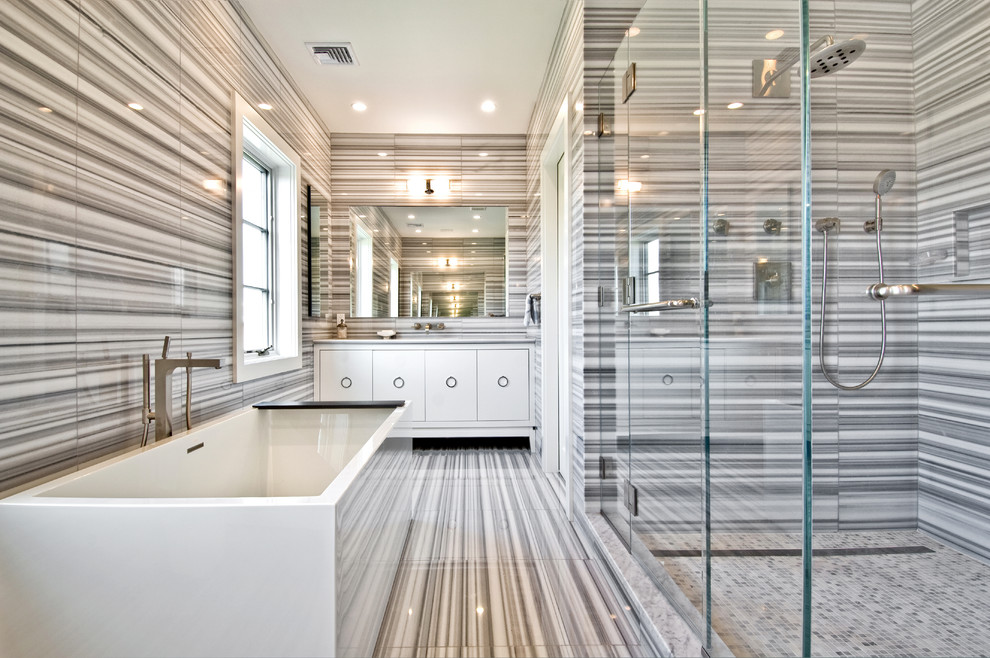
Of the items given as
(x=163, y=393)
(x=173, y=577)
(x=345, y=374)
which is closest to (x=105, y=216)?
(x=163, y=393)

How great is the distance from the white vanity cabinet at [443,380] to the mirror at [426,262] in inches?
22.1

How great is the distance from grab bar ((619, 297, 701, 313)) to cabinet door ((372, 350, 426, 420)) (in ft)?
6.73

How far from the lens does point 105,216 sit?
1496 millimetres

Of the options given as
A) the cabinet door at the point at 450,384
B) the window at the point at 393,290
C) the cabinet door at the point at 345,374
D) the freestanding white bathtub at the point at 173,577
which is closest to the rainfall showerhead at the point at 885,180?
the freestanding white bathtub at the point at 173,577

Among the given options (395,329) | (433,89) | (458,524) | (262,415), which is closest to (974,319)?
(458,524)

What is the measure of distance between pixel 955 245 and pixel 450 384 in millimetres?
2816

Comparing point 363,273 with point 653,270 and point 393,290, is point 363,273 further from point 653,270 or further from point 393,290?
point 653,270

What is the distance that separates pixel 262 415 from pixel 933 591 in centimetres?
249

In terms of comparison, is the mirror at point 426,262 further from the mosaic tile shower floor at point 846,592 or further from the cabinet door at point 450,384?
the mosaic tile shower floor at point 846,592

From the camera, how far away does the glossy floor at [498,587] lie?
Answer: 4.46ft

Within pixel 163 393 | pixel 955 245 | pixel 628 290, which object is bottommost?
pixel 163 393

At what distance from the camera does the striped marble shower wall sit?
3.95 ft

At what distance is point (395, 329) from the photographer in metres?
4.05

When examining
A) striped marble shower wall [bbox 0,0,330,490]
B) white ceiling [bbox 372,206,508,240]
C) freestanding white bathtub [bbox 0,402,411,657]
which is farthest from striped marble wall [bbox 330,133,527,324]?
freestanding white bathtub [bbox 0,402,411,657]
